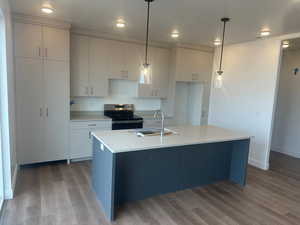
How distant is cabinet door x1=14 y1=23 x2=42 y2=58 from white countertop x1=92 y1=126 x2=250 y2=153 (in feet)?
6.26

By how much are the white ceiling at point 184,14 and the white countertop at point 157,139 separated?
1.75 metres

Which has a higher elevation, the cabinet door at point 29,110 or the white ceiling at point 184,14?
the white ceiling at point 184,14

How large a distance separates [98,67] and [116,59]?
0.44 m

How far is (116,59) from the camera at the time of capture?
4.61 meters

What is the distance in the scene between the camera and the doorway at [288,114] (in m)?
5.14

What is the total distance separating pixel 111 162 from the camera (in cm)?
238

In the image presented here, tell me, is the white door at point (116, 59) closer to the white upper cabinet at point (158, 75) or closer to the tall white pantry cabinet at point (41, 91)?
the white upper cabinet at point (158, 75)

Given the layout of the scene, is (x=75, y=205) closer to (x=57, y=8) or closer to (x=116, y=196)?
(x=116, y=196)

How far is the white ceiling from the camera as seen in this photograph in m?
2.66

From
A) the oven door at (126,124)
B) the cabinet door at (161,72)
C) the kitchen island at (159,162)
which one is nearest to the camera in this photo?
the kitchen island at (159,162)

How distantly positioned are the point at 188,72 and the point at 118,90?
1.77 metres

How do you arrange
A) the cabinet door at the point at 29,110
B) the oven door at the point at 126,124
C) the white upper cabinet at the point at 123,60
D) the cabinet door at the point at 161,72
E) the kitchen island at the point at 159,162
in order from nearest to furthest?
the kitchen island at the point at 159,162, the cabinet door at the point at 29,110, the oven door at the point at 126,124, the white upper cabinet at the point at 123,60, the cabinet door at the point at 161,72

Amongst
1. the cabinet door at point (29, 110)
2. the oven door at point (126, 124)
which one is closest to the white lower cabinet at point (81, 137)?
the oven door at point (126, 124)

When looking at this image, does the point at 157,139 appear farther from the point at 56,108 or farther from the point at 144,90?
the point at 144,90
